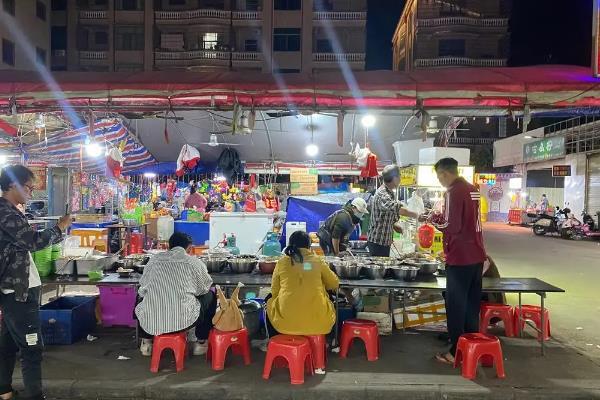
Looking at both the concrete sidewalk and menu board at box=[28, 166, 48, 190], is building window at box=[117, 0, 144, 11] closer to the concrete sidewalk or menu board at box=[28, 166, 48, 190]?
menu board at box=[28, 166, 48, 190]

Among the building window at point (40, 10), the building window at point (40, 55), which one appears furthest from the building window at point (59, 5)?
the building window at point (40, 55)

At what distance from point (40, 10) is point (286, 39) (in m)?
18.2

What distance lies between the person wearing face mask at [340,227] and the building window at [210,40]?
112ft

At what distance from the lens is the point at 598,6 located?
5402 mm

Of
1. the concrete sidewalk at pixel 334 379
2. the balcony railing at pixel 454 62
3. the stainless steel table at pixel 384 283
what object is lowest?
the concrete sidewalk at pixel 334 379

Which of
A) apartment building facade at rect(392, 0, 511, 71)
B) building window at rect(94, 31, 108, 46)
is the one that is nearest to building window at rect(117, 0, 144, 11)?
building window at rect(94, 31, 108, 46)

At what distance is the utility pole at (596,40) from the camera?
5336mm

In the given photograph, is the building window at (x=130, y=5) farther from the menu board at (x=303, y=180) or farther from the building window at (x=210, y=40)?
the menu board at (x=303, y=180)

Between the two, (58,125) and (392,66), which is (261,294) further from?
(392,66)

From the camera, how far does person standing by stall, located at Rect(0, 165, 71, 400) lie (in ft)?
12.7

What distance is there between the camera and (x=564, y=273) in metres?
11.4

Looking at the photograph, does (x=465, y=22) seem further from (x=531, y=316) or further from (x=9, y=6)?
(x=531, y=316)

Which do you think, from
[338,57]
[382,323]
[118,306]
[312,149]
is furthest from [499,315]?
[338,57]

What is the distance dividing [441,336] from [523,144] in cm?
2234
